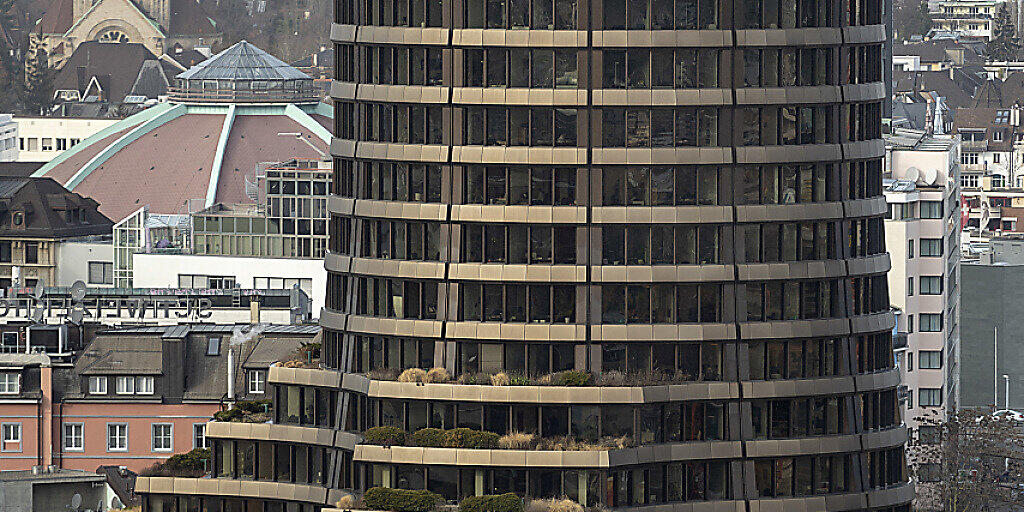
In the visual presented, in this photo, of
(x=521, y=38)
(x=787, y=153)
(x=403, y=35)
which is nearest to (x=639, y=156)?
(x=787, y=153)

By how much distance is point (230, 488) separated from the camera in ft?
538

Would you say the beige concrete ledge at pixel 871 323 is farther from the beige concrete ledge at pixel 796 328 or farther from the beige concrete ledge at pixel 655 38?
the beige concrete ledge at pixel 655 38

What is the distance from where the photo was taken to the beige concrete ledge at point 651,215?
156 meters

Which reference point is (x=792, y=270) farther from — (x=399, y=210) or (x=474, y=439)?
(x=399, y=210)

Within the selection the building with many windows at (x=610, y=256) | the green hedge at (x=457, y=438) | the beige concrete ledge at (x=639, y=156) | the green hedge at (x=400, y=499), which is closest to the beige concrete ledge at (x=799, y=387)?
the building with many windows at (x=610, y=256)

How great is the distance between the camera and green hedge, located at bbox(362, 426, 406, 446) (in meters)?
156

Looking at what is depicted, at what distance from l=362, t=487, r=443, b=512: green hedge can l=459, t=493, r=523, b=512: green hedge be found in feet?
5.56

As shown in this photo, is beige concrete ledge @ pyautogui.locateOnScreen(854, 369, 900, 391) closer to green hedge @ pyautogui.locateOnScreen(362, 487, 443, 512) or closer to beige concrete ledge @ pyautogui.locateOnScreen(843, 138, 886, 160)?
beige concrete ledge @ pyautogui.locateOnScreen(843, 138, 886, 160)

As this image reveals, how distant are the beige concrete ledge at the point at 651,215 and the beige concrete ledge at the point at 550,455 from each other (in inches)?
409

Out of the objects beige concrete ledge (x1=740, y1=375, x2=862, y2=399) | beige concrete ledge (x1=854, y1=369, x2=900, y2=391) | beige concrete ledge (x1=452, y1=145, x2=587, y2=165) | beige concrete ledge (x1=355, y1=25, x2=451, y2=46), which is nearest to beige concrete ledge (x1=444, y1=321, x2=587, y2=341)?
beige concrete ledge (x1=452, y1=145, x2=587, y2=165)

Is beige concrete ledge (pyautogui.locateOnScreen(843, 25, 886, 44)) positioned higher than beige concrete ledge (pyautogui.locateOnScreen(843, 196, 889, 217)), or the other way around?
beige concrete ledge (pyautogui.locateOnScreen(843, 25, 886, 44))

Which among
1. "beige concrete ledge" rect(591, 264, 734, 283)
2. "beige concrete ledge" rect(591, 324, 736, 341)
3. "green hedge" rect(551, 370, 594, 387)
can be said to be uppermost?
"beige concrete ledge" rect(591, 264, 734, 283)

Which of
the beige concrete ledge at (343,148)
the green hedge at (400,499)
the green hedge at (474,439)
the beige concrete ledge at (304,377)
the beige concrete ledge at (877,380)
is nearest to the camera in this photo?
the green hedge at (400,499)

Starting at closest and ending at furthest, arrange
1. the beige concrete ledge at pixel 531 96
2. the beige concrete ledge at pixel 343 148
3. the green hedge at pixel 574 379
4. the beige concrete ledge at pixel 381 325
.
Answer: the green hedge at pixel 574 379
the beige concrete ledge at pixel 531 96
the beige concrete ledge at pixel 381 325
the beige concrete ledge at pixel 343 148
